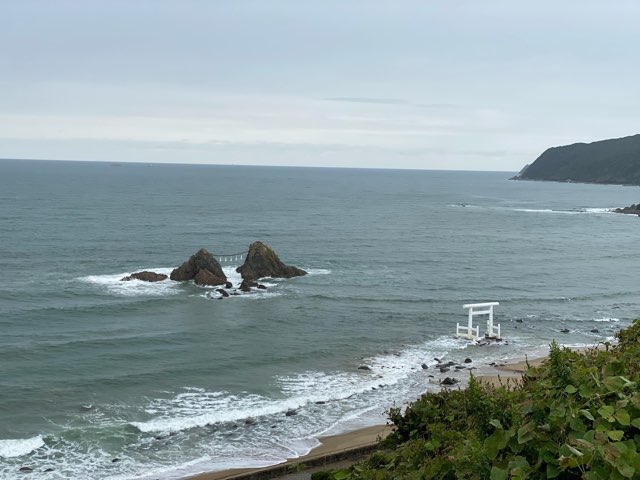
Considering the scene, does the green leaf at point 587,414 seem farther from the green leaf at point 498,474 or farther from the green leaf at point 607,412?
the green leaf at point 498,474

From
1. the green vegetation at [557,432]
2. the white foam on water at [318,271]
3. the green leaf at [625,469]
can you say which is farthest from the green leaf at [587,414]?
the white foam on water at [318,271]

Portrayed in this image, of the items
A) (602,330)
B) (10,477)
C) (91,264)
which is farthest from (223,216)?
(10,477)

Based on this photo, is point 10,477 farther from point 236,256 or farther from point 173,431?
point 236,256

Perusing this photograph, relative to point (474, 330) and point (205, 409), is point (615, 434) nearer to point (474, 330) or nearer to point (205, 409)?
point (205, 409)

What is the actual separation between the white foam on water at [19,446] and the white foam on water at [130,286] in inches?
1040

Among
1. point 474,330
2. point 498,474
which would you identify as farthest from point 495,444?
point 474,330

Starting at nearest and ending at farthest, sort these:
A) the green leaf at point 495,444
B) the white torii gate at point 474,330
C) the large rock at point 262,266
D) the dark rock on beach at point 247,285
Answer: the green leaf at point 495,444, the white torii gate at point 474,330, the dark rock on beach at point 247,285, the large rock at point 262,266

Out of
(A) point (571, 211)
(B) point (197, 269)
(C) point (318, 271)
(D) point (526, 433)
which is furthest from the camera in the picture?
(A) point (571, 211)

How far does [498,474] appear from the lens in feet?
22.1

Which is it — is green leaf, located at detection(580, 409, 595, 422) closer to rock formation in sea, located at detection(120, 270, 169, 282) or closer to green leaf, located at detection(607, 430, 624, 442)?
green leaf, located at detection(607, 430, 624, 442)

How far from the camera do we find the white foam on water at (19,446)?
25578 millimetres

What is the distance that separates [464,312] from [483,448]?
44.2 m

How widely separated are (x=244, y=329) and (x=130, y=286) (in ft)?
52.9

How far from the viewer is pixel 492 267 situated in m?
70.8
